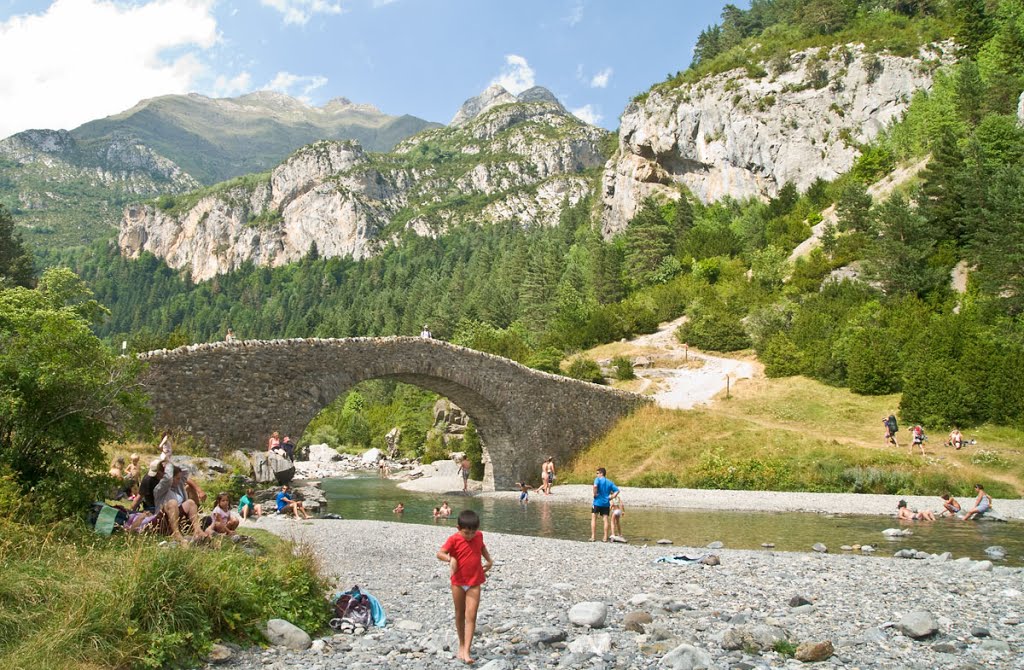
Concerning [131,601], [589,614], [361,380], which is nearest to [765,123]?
[361,380]

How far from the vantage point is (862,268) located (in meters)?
40.9

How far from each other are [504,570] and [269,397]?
1168 centimetres

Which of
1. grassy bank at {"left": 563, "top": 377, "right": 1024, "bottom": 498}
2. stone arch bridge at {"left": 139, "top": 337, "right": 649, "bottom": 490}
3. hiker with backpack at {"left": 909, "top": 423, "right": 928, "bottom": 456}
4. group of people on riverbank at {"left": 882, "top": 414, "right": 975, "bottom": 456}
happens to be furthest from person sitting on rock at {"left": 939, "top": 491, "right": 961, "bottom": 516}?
stone arch bridge at {"left": 139, "top": 337, "right": 649, "bottom": 490}

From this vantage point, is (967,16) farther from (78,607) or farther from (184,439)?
(78,607)

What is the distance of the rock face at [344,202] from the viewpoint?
16900cm

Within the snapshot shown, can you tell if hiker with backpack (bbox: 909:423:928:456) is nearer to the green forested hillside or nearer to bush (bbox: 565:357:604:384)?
the green forested hillside

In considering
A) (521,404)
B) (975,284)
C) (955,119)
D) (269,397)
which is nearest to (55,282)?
(269,397)

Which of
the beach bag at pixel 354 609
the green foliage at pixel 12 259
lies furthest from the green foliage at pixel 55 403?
the green foliage at pixel 12 259

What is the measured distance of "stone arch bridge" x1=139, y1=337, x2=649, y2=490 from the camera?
17.9 m

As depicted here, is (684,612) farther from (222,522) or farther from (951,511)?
(951,511)

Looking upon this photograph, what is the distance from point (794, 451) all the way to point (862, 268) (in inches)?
805

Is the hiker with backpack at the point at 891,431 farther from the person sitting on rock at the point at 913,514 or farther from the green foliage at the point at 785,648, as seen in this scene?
the green foliage at the point at 785,648

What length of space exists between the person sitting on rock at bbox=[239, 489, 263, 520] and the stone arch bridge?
3216mm

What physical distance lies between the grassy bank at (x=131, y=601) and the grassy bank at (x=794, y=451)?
20.5 metres
